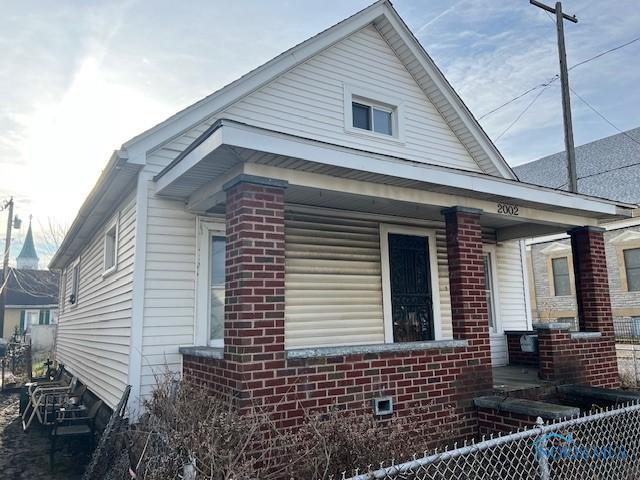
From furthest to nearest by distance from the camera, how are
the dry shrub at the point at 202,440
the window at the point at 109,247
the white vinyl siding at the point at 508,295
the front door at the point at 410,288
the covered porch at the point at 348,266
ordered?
the white vinyl siding at the point at 508,295 → the window at the point at 109,247 → the front door at the point at 410,288 → the covered porch at the point at 348,266 → the dry shrub at the point at 202,440

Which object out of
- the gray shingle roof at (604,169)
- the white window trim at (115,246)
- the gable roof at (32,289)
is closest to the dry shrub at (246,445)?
the white window trim at (115,246)

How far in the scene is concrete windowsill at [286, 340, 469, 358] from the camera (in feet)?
15.2

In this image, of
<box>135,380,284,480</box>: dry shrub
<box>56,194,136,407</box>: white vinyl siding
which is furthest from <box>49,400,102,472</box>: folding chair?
<box>135,380,284,480</box>: dry shrub

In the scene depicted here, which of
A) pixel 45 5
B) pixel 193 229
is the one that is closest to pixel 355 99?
→ pixel 193 229

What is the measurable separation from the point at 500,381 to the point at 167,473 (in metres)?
4.99

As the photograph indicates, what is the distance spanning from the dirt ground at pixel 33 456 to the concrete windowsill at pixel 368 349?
396 centimetres

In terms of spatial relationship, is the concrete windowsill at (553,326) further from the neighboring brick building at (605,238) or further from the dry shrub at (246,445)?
the neighboring brick building at (605,238)

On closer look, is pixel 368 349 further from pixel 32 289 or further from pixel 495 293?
pixel 32 289

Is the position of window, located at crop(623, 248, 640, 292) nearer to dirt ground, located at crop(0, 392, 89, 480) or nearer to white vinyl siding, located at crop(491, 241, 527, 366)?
white vinyl siding, located at crop(491, 241, 527, 366)

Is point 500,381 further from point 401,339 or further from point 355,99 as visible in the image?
point 355,99

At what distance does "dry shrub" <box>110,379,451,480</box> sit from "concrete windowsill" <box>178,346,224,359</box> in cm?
51

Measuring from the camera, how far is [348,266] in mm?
7363

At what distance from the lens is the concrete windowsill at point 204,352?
4.84 m

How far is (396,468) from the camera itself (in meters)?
2.58
